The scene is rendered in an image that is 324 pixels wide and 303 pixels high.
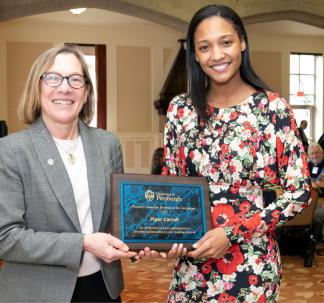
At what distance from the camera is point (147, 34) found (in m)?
12.7

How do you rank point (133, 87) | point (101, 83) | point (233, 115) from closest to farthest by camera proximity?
point (233, 115) < point (101, 83) < point (133, 87)

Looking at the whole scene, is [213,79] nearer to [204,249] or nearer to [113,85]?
[204,249]

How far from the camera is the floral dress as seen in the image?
6.02 ft

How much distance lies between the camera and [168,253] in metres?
1.77

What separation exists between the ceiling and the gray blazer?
31.1 ft

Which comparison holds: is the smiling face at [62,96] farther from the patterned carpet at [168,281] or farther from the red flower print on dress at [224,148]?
the patterned carpet at [168,281]

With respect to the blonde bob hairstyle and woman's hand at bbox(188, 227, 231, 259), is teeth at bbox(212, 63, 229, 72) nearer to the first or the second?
the blonde bob hairstyle

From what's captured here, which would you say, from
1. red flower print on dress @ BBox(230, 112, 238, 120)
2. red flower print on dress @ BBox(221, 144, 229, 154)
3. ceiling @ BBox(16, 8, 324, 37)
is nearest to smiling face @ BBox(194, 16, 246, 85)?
red flower print on dress @ BBox(230, 112, 238, 120)

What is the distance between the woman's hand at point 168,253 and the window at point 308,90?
1297 cm

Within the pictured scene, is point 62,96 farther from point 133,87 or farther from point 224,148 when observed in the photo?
point 133,87

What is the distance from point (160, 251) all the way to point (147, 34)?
11.4 meters

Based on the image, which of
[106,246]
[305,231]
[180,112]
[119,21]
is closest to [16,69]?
[119,21]

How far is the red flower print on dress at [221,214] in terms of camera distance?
188 centimetres

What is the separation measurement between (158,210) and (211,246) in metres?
0.22
